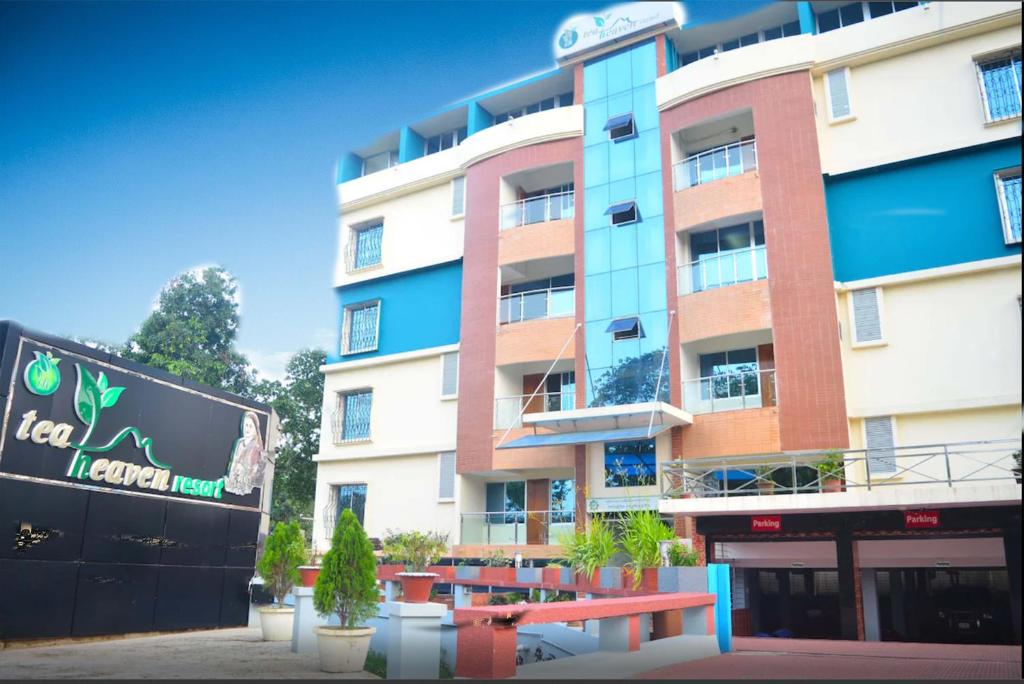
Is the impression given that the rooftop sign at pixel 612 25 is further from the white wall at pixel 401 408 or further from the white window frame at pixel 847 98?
the white wall at pixel 401 408

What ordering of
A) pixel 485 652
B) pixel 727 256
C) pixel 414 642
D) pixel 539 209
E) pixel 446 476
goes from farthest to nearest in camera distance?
pixel 539 209 < pixel 446 476 < pixel 727 256 < pixel 414 642 < pixel 485 652

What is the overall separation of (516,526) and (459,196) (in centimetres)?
1155

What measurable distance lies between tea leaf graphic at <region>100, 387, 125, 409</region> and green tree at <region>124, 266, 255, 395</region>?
70.2 feet

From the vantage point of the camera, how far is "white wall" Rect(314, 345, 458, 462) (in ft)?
89.7

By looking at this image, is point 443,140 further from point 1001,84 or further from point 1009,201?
point 1009,201

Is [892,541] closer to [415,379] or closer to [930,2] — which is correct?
[930,2]

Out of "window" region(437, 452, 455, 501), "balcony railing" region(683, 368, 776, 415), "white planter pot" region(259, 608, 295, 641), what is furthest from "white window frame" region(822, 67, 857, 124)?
"white planter pot" region(259, 608, 295, 641)

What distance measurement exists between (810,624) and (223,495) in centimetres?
1410

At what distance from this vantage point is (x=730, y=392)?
21.8 m

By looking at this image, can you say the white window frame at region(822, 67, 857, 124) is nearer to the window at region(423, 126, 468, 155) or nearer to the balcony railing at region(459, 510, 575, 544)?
the balcony railing at region(459, 510, 575, 544)

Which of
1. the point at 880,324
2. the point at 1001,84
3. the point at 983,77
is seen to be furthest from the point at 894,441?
the point at 983,77

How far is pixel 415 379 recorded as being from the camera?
28.4 meters

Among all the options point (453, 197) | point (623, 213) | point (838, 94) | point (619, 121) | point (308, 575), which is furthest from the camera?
point (453, 197)

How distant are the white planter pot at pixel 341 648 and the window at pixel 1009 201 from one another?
17.2 metres
